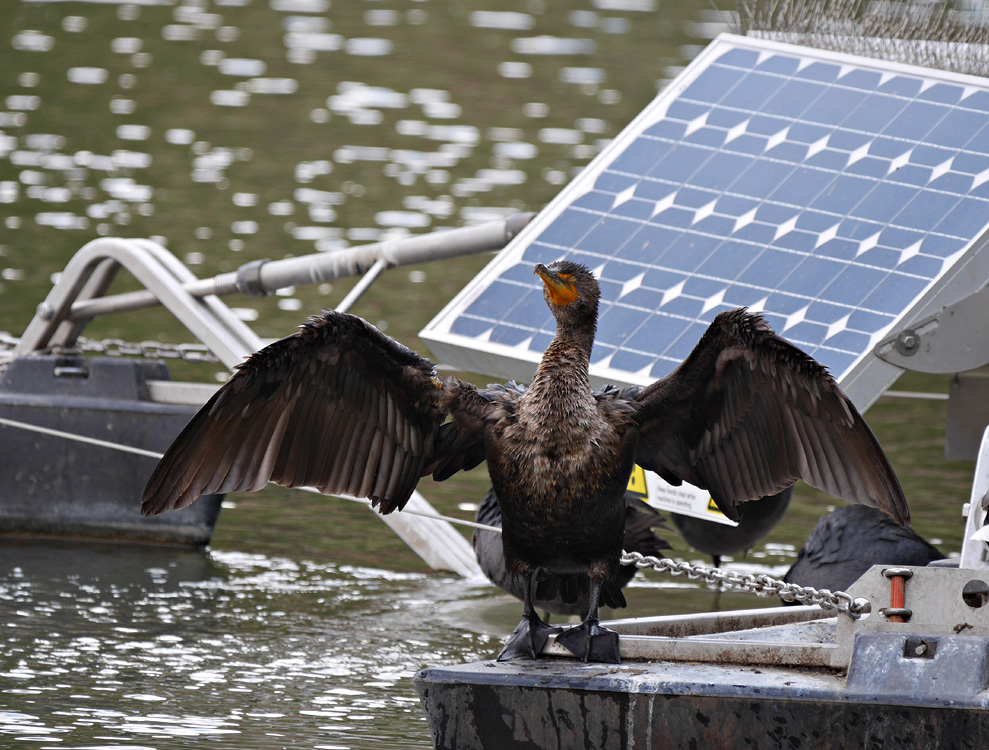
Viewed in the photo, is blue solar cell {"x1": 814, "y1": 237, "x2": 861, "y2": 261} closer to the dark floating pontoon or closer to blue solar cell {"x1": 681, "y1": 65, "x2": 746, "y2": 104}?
blue solar cell {"x1": 681, "y1": 65, "x2": 746, "y2": 104}

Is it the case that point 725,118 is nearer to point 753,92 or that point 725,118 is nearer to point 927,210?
point 753,92

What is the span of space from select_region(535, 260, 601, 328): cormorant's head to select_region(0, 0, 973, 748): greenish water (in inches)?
58.9

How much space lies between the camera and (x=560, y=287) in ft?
14.4

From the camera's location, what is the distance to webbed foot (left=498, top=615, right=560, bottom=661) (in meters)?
4.31

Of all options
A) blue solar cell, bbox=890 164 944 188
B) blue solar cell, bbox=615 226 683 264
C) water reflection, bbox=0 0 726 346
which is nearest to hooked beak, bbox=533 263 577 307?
blue solar cell, bbox=615 226 683 264

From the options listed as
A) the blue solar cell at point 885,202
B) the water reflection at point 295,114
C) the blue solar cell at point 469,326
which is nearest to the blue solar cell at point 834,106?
the blue solar cell at point 885,202

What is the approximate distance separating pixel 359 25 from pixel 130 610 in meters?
20.8

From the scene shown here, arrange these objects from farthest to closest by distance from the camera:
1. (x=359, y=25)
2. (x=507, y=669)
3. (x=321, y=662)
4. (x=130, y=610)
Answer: (x=359, y=25) → (x=130, y=610) → (x=321, y=662) → (x=507, y=669)

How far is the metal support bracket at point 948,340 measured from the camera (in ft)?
17.2

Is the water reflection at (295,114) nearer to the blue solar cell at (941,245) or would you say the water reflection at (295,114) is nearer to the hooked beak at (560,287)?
the blue solar cell at (941,245)

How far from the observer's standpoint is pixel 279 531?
25.6 feet

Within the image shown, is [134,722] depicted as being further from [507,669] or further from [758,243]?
[758,243]

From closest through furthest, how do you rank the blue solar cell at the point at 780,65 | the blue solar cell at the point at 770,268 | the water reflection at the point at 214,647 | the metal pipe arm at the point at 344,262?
the water reflection at the point at 214,647, the blue solar cell at the point at 770,268, the blue solar cell at the point at 780,65, the metal pipe arm at the point at 344,262

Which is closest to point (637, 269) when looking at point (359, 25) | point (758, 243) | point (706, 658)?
point (758, 243)
